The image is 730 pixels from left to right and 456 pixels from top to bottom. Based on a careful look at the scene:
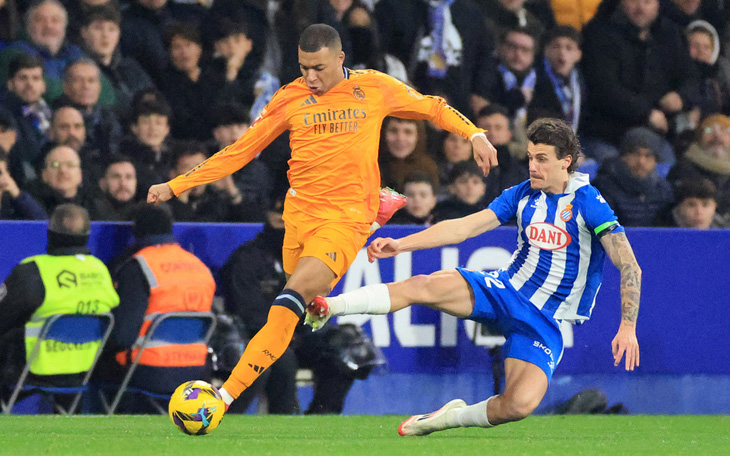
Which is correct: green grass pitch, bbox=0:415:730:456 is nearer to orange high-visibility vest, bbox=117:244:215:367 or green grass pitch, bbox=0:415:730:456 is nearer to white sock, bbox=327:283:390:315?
orange high-visibility vest, bbox=117:244:215:367

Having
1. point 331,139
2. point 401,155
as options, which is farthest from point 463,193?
point 331,139

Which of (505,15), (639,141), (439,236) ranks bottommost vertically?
(439,236)

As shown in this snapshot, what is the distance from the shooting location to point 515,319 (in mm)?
6664

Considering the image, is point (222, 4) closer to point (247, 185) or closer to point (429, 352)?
point (247, 185)

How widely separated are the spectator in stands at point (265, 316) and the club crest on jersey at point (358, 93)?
1751 millimetres

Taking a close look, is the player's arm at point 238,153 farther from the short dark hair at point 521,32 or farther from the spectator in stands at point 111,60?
the short dark hair at point 521,32

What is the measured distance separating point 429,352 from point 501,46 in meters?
3.69

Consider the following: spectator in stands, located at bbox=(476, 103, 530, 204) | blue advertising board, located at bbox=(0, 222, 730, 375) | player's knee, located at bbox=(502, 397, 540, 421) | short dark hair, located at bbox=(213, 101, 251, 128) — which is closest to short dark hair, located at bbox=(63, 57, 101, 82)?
short dark hair, located at bbox=(213, 101, 251, 128)

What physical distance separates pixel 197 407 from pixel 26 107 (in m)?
4.28

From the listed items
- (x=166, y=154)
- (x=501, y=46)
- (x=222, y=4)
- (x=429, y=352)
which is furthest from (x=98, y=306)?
(x=501, y=46)

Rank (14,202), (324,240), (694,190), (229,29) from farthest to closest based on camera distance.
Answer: (694,190)
(229,29)
(14,202)
(324,240)

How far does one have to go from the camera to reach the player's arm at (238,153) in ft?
23.0

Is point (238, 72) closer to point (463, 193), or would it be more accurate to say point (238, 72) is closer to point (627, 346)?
point (463, 193)

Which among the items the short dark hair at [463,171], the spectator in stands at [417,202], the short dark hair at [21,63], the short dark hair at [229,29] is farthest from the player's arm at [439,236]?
the short dark hair at [229,29]
